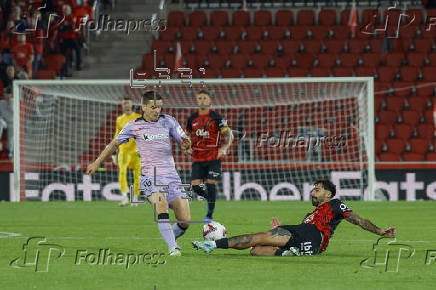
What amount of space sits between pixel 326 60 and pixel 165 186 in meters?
16.1

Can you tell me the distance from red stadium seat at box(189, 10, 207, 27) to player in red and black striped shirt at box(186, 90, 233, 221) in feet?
40.5

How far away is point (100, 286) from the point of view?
752 centimetres

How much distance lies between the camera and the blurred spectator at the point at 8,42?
22.9m

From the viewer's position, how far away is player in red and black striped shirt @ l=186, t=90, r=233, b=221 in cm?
1409

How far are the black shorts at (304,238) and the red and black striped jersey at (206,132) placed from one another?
187 inches

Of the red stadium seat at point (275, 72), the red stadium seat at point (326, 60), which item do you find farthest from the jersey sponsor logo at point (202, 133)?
the red stadium seat at point (326, 60)

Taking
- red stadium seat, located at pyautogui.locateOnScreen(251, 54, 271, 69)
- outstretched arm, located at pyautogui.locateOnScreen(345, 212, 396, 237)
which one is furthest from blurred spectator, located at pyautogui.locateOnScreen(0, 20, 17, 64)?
outstretched arm, located at pyautogui.locateOnScreen(345, 212, 396, 237)

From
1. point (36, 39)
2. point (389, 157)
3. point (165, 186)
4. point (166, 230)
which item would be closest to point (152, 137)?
point (165, 186)

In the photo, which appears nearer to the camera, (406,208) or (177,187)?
(177,187)

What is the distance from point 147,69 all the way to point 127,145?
7.53 meters

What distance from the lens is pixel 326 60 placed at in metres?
25.2

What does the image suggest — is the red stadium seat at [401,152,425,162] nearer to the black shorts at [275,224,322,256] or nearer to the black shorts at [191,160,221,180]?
the black shorts at [191,160,221,180]

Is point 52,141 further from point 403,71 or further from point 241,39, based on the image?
point 403,71

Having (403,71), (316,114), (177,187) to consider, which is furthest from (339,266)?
(403,71)
